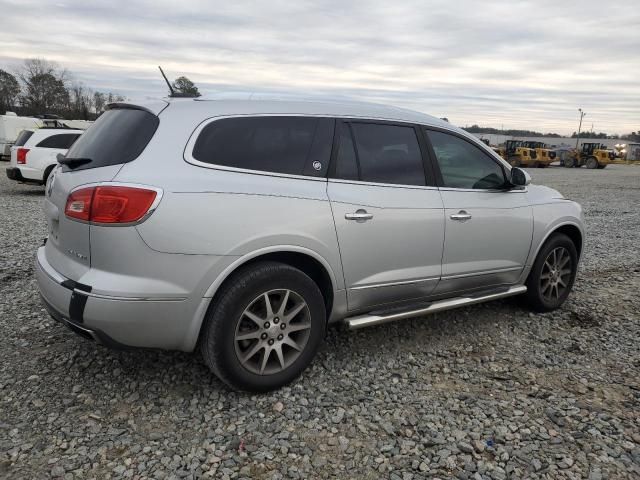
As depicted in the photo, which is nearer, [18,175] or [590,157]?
[18,175]

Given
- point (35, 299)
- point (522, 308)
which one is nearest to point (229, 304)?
point (35, 299)

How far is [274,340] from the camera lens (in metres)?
3.08

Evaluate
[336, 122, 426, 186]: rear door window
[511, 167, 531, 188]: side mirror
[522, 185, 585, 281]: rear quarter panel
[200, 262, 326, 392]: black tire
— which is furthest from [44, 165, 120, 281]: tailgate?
[522, 185, 585, 281]: rear quarter panel

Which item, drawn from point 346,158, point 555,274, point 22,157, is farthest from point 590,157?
point 346,158

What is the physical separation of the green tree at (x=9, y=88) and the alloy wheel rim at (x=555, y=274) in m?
64.2

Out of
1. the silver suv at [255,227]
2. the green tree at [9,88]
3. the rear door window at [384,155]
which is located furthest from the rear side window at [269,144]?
the green tree at [9,88]

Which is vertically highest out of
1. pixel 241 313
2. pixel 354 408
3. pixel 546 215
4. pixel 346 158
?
pixel 346 158

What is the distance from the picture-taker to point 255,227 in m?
2.87

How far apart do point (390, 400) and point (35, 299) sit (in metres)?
3.33

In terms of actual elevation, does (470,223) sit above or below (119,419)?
above

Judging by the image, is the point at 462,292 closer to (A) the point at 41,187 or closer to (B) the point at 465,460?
(B) the point at 465,460

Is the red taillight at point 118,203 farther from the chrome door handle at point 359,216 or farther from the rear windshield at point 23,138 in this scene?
the rear windshield at point 23,138

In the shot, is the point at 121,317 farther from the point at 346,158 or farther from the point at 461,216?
the point at 461,216

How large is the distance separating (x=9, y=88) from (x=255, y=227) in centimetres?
6780
